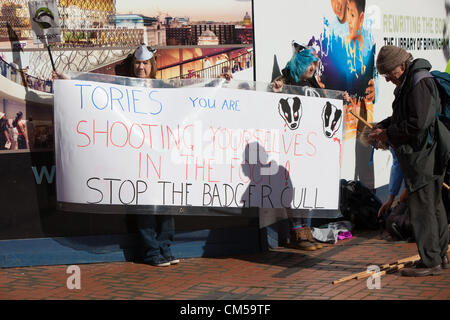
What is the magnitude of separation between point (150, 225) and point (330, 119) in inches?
80.7

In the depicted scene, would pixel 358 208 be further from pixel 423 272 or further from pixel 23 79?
pixel 23 79

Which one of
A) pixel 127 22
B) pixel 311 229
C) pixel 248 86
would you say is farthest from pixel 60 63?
pixel 311 229

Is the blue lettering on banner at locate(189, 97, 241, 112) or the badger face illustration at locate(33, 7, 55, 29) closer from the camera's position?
the badger face illustration at locate(33, 7, 55, 29)

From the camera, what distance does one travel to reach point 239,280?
21.5 ft

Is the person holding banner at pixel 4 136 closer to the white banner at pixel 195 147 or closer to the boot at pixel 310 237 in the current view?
the white banner at pixel 195 147

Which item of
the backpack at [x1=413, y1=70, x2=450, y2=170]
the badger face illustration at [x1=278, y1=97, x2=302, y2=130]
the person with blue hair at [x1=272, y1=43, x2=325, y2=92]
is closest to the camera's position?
the backpack at [x1=413, y1=70, x2=450, y2=170]

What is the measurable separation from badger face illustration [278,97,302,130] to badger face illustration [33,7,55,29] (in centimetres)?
222

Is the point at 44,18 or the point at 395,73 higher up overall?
the point at 44,18

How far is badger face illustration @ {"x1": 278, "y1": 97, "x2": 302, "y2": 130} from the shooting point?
7.29 meters

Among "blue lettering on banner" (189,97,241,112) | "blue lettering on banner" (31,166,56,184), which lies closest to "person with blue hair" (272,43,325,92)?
"blue lettering on banner" (189,97,241,112)

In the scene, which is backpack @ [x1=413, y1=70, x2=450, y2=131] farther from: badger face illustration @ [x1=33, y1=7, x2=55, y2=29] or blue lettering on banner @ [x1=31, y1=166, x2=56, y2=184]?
blue lettering on banner @ [x1=31, y1=166, x2=56, y2=184]

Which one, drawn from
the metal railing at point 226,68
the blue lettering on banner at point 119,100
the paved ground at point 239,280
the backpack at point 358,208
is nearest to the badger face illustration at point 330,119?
the metal railing at point 226,68

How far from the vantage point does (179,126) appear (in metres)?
6.84

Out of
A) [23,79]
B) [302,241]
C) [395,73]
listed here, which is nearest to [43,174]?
[23,79]
